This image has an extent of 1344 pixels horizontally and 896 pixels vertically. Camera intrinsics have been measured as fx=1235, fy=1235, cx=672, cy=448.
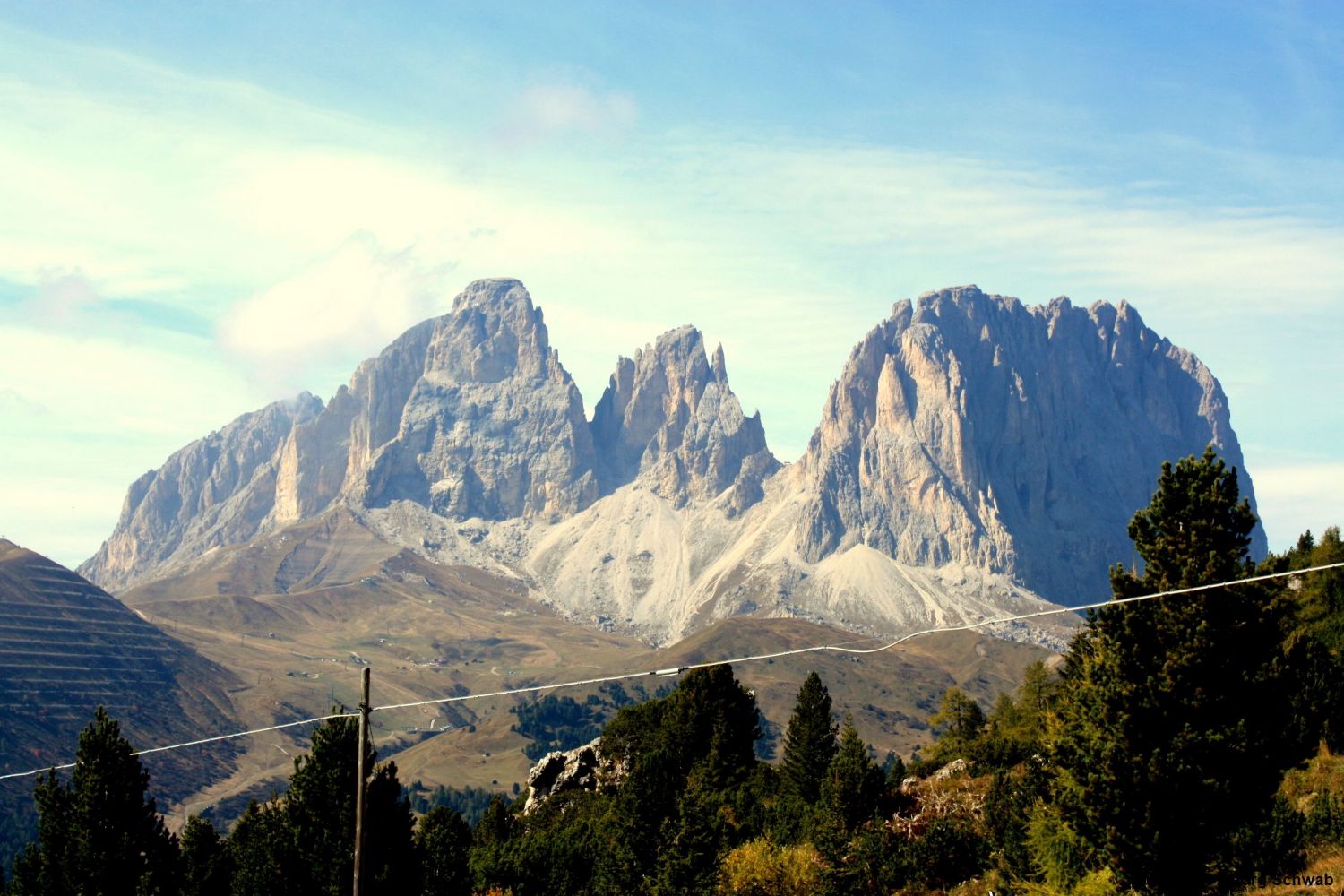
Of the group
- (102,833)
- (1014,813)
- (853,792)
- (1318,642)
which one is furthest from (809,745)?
(102,833)

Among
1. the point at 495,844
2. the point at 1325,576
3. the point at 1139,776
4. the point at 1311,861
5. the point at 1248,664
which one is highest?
the point at 1325,576

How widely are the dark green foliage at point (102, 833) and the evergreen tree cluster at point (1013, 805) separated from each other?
0.12 meters

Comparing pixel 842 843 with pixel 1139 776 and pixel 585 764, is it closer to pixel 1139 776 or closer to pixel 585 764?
pixel 1139 776

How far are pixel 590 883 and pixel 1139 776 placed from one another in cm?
5013

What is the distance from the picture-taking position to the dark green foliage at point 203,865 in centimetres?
7538

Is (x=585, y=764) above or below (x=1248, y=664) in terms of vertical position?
below

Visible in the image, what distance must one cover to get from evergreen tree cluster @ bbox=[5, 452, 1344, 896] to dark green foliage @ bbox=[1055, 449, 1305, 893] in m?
0.07

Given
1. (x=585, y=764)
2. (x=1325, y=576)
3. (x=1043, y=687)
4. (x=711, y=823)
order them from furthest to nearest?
(x=585, y=764), (x=1043, y=687), (x=1325, y=576), (x=711, y=823)

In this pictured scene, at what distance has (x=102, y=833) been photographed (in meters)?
67.6

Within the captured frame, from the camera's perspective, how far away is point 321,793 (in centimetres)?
5616

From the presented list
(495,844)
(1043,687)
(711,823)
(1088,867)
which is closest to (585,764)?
(495,844)

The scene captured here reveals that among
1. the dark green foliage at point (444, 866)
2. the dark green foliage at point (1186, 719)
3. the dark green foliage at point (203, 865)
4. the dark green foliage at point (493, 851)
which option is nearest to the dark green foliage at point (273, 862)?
the dark green foliage at point (444, 866)

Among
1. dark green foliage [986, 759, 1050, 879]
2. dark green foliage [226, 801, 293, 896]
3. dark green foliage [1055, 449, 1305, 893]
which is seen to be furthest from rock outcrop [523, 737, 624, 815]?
dark green foliage [1055, 449, 1305, 893]

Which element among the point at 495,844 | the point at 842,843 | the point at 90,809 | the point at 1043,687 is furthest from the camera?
the point at 1043,687
